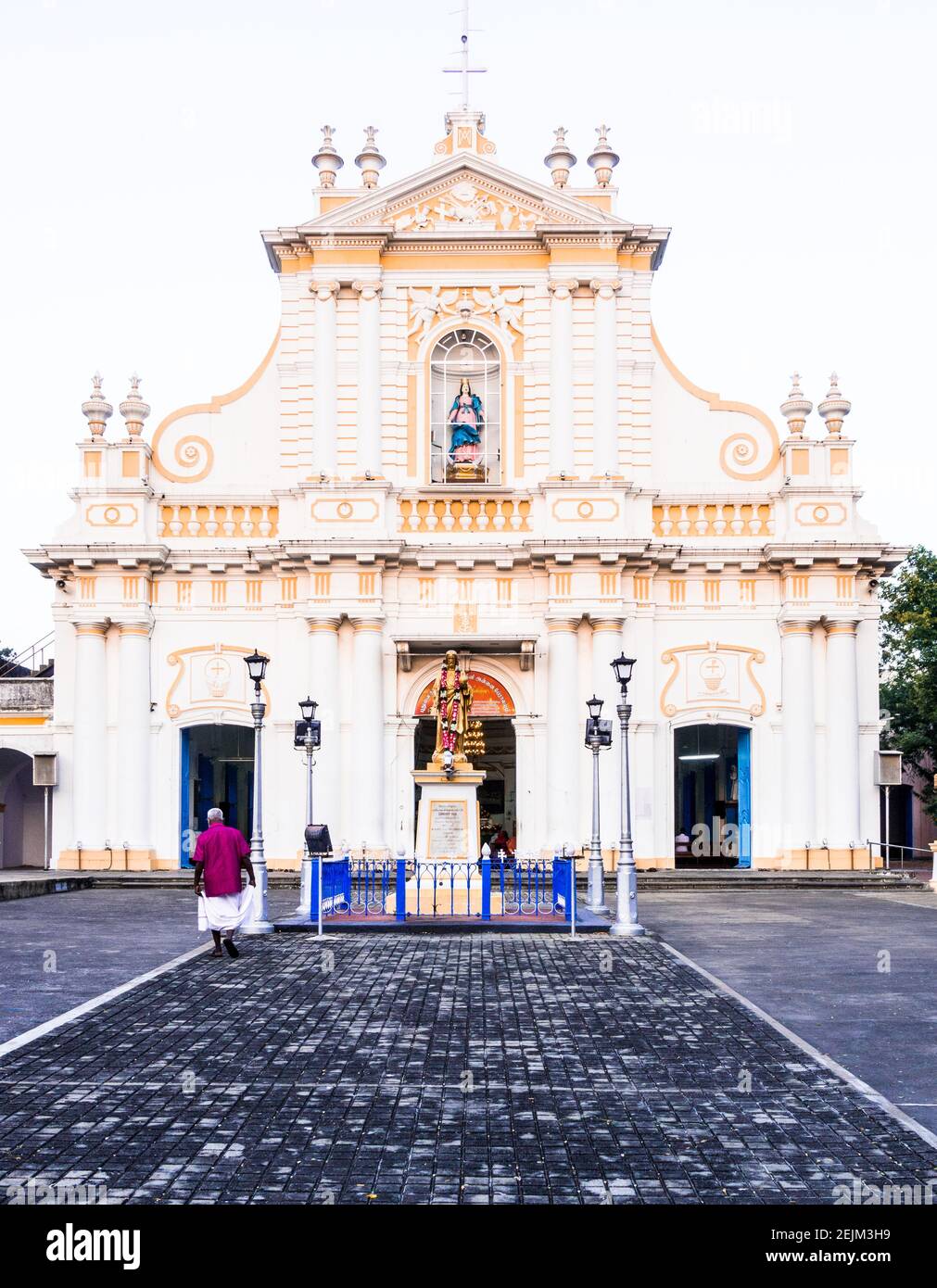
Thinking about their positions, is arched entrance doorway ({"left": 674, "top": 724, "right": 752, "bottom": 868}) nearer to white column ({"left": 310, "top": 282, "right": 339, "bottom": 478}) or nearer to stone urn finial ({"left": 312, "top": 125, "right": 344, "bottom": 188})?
white column ({"left": 310, "top": 282, "right": 339, "bottom": 478})

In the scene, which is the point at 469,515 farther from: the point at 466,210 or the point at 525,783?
the point at 466,210

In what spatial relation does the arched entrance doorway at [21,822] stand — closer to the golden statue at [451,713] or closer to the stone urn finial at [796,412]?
the golden statue at [451,713]

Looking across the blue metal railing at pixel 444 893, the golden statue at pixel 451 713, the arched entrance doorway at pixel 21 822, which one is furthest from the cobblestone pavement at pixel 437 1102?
the arched entrance doorway at pixel 21 822

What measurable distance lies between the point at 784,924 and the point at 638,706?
1215 cm

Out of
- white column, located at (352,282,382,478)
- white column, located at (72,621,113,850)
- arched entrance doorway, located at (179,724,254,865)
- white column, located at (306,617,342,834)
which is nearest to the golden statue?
white column, located at (306,617,342,834)

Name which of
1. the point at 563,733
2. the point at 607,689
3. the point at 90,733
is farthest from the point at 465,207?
the point at 90,733

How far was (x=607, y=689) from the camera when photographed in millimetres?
33719

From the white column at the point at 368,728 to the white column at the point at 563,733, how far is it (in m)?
3.95

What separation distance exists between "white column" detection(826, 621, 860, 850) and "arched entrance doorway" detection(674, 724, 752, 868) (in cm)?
191

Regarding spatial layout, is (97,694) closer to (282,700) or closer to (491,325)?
(282,700)

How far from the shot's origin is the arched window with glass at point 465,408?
35312 mm

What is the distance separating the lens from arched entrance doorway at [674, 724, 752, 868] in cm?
3472

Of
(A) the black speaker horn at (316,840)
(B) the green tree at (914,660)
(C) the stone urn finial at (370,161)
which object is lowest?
(A) the black speaker horn at (316,840)
